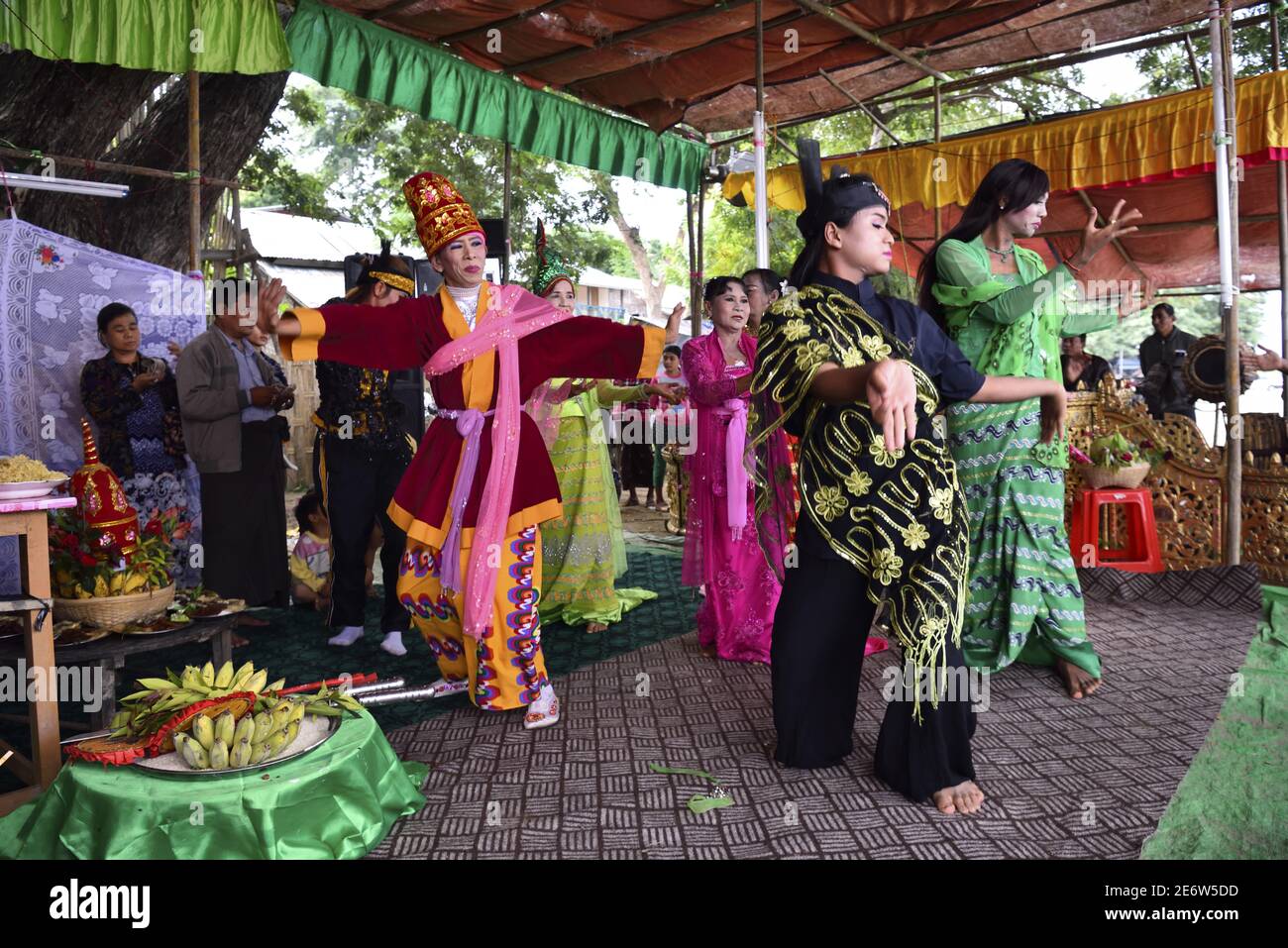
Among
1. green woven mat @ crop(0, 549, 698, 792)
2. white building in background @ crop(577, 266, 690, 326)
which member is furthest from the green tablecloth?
white building in background @ crop(577, 266, 690, 326)

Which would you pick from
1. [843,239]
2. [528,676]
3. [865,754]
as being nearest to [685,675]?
[528,676]

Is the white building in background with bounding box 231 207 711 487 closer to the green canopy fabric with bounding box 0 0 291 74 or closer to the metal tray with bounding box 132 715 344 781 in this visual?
the green canopy fabric with bounding box 0 0 291 74

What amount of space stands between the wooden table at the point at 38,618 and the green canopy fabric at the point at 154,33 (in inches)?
106

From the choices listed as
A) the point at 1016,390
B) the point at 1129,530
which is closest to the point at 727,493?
the point at 1016,390

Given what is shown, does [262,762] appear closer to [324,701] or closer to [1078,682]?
[324,701]

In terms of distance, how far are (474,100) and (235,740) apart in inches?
194

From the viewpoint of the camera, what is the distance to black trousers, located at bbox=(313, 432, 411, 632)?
4.64 m

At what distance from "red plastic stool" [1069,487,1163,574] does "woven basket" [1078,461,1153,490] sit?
4 centimetres

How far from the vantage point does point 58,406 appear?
4.70 m

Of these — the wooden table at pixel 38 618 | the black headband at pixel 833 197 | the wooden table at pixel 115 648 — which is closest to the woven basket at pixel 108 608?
the wooden table at pixel 115 648

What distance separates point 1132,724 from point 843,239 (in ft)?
6.77

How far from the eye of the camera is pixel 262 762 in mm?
2338

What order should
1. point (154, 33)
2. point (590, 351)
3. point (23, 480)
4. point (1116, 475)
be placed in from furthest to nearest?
point (1116, 475), point (154, 33), point (590, 351), point (23, 480)

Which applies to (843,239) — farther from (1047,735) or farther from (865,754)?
(1047,735)
